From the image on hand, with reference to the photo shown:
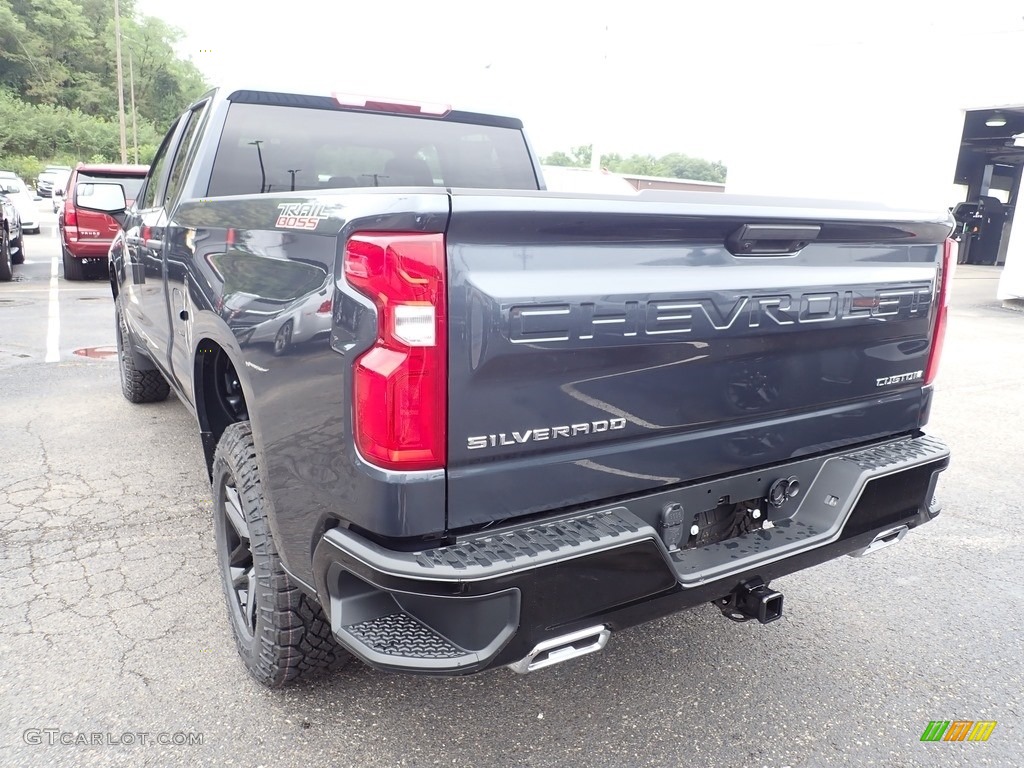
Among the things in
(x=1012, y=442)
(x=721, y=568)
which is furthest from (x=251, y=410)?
(x=1012, y=442)

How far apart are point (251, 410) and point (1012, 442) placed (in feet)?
18.0

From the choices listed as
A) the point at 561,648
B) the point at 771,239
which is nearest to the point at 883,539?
the point at 771,239

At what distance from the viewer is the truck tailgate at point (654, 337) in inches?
69.2

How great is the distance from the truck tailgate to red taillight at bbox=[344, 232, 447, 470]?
0.12 feet

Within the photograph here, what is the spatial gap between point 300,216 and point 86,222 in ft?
38.4

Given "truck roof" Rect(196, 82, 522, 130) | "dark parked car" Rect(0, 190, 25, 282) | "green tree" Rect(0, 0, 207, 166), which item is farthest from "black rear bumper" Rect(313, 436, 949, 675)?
"green tree" Rect(0, 0, 207, 166)

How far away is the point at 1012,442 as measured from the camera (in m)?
5.58

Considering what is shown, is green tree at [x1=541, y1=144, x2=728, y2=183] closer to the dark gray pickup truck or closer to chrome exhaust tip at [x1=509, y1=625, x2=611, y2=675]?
the dark gray pickup truck

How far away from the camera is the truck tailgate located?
1.76 metres

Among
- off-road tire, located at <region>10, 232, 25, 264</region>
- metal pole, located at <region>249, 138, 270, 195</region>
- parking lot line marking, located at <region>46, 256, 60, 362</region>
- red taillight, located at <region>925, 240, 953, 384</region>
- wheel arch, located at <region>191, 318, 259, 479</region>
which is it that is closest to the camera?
red taillight, located at <region>925, 240, 953, 384</region>

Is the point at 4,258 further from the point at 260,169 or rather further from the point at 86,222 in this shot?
the point at 260,169

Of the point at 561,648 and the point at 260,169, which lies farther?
the point at 260,169

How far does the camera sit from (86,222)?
39.0 ft

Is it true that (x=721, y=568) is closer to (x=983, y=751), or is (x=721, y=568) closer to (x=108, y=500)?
(x=983, y=751)
